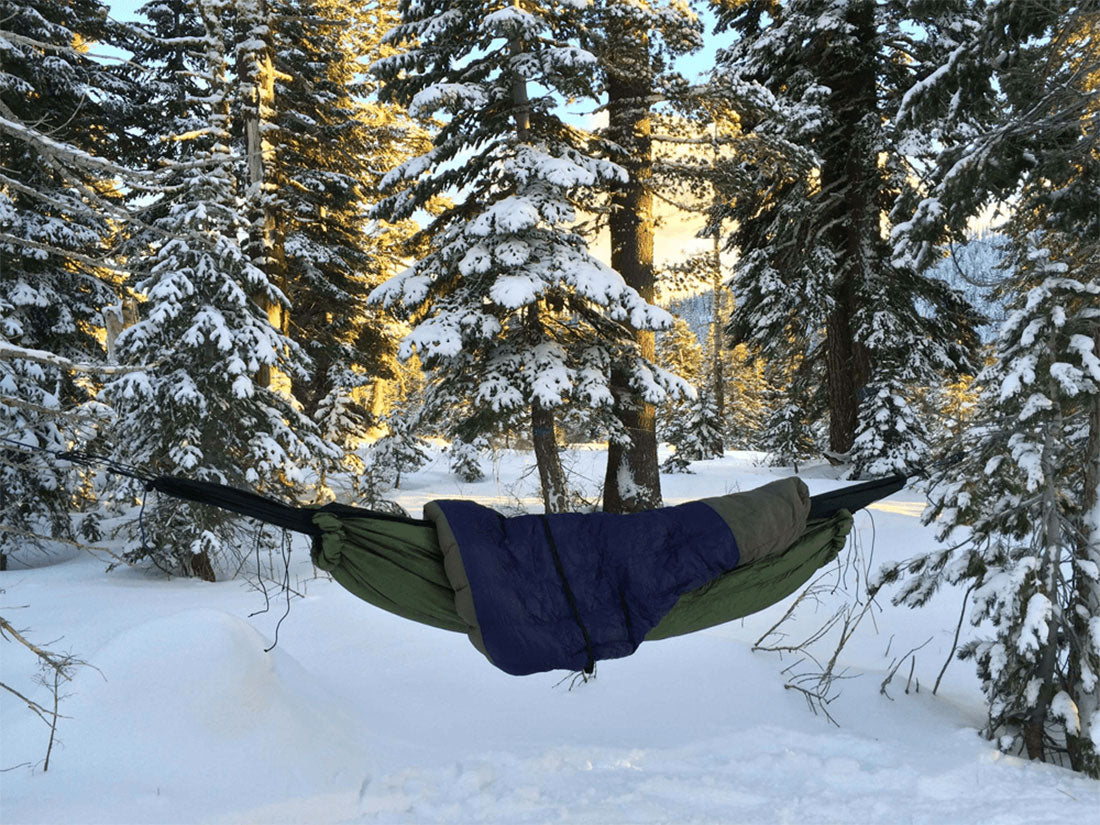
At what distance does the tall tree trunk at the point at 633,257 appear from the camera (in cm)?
829

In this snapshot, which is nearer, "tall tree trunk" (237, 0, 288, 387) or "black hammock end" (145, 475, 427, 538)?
"black hammock end" (145, 475, 427, 538)

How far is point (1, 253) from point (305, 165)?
5068mm

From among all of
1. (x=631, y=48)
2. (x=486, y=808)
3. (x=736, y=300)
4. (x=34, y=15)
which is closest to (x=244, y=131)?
(x=34, y=15)

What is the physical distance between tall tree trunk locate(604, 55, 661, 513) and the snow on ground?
3221 millimetres

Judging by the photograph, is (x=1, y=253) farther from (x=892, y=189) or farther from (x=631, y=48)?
(x=892, y=189)

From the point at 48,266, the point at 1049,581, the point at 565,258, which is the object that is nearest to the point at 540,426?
the point at 565,258

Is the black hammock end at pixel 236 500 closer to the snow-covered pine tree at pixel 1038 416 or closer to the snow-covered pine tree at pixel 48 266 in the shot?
the snow-covered pine tree at pixel 1038 416

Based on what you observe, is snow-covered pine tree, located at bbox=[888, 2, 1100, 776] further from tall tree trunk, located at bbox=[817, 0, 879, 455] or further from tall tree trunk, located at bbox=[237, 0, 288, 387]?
tall tree trunk, located at bbox=[237, 0, 288, 387]

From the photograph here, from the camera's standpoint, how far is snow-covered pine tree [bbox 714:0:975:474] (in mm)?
9727

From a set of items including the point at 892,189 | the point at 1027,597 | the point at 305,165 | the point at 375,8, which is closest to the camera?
the point at 1027,597

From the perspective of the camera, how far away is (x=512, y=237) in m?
7.08

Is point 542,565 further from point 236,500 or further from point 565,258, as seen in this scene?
point 565,258

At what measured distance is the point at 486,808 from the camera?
3.28 meters

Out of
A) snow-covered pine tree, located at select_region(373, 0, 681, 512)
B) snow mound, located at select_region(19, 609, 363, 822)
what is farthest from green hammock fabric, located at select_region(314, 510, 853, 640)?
snow-covered pine tree, located at select_region(373, 0, 681, 512)
